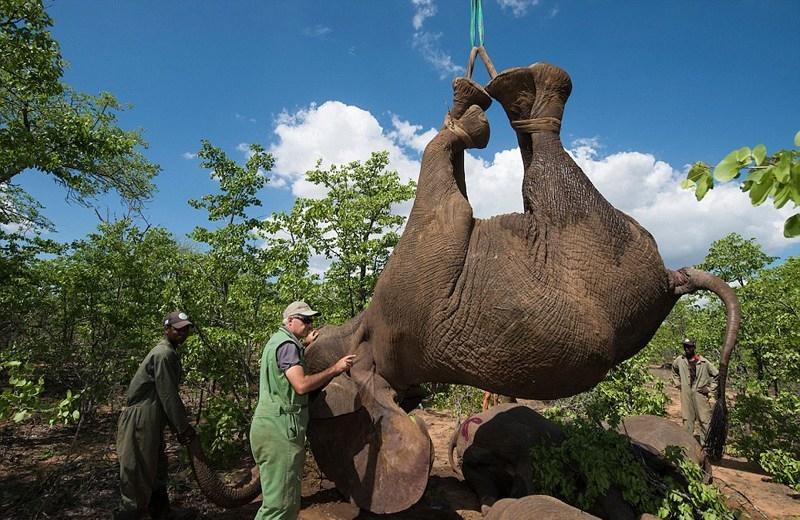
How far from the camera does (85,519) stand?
451cm

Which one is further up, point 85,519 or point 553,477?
point 553,477

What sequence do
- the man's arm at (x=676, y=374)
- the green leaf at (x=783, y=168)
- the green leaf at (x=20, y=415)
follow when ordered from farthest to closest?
→ the man's arm at (x=676, y=374) → the green leaf at (x=20, y=415) → the green leaf at (x=783, y=168)

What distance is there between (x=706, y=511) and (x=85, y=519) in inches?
224

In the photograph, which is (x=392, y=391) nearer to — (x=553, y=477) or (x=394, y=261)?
(x=394, y=261)

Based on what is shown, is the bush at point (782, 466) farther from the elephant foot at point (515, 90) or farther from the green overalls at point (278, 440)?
the green overalls at point (278, 440)

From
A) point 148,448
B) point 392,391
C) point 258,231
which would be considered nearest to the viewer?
point 148,448

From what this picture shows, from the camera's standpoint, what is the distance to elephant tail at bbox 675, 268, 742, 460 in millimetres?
3580

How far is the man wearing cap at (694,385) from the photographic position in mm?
8773

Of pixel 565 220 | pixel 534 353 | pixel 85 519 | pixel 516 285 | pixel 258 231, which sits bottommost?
pixel 85 519

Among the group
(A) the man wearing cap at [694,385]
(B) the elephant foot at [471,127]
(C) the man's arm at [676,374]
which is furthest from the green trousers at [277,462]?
(C) the man's arm at [676,374]

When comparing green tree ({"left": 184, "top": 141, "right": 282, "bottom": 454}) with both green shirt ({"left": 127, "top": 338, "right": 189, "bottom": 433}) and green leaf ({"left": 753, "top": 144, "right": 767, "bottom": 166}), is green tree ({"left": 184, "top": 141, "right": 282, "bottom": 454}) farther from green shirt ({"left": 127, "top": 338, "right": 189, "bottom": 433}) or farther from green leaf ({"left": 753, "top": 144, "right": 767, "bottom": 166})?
green leaf ({"left": 753, "top": 144, "right": 767, "bottom": 166})

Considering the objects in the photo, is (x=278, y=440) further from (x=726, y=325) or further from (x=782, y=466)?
(x=782, y=466)

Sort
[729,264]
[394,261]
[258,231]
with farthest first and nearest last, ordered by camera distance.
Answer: [729,264] → [258,231] → [394,261]

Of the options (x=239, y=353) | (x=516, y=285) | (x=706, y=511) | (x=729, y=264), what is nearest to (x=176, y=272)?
(x=239, y=353)
